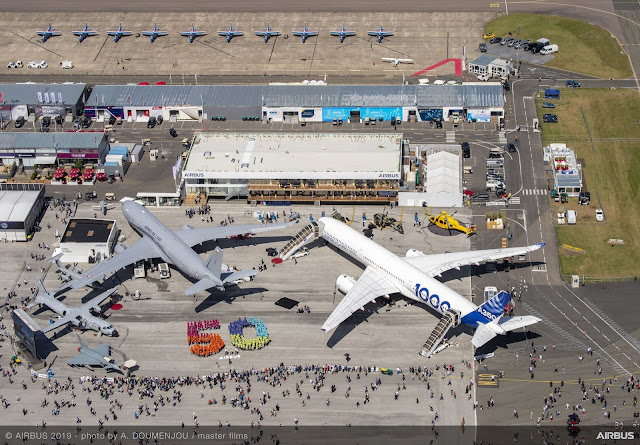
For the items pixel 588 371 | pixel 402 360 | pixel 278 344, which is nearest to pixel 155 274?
pixel 278 344

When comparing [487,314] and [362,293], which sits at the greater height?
[362,293]

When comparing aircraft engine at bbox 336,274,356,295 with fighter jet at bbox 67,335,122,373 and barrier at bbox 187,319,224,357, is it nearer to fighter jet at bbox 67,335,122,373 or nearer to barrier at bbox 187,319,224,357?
barrier at bbox 187,319,224,357

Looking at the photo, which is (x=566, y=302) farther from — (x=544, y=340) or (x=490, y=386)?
(x=490, y=386)

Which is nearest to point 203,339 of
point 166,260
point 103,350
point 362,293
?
point 103,350

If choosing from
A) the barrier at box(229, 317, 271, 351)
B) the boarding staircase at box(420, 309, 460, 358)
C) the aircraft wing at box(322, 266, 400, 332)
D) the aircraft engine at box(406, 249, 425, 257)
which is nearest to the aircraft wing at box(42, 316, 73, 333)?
the barrier at box(229, 317, 271, 351)

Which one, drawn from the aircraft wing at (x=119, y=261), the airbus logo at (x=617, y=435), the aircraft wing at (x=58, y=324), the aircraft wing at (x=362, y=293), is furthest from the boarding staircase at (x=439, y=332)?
the aircraft wing at (x=58, y=324)

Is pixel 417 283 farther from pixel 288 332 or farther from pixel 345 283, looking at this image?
pixel 288 332
